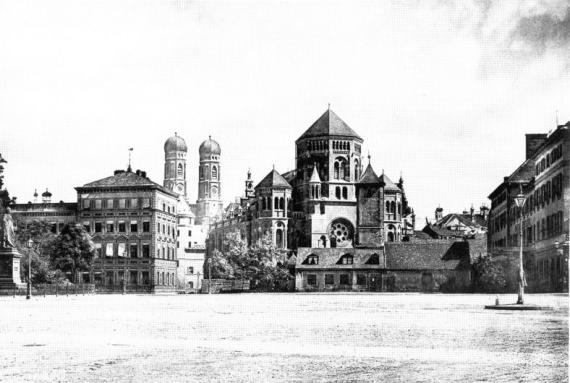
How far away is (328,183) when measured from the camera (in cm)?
13438

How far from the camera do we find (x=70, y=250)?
98.8 m

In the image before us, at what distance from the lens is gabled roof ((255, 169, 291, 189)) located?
135 metres

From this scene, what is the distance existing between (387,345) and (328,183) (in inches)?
4529

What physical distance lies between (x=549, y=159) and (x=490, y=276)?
53.3ft

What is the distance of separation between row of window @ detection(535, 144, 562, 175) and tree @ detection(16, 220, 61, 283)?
39795 mm

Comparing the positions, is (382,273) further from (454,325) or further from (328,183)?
(454,325)

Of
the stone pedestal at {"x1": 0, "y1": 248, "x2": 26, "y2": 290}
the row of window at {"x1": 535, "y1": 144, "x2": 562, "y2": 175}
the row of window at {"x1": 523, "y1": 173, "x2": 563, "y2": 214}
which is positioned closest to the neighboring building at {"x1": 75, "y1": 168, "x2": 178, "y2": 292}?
the row of window at {"x1": 523, "y1": 173, "x2": 563, "y2": 214}

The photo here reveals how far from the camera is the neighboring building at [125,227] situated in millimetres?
114125

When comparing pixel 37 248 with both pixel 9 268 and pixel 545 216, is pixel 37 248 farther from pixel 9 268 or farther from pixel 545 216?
pixel 545 216

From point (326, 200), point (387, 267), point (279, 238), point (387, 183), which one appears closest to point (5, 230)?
point (387, 267)

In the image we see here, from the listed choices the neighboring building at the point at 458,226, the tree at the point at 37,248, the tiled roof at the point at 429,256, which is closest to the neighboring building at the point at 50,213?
the tree at the point at 37,248

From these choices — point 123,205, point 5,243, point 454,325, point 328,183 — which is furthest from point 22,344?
point 328,183

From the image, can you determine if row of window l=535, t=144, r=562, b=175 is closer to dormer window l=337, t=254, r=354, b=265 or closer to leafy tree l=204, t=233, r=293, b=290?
dormer window l=337, t=254, r=354, b=265

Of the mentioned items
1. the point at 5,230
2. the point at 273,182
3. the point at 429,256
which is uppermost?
the point at 273,182
